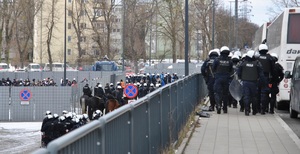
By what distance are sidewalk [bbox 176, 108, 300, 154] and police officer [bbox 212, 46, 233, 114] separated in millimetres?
762

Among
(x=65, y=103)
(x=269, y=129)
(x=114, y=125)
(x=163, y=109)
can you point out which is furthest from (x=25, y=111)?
(x=114, y=125)

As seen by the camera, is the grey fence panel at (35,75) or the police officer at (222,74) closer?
the police officer at (222,74)

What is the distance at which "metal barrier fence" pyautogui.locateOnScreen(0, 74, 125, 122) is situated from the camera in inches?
1618

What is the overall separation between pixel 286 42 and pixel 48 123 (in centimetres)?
809

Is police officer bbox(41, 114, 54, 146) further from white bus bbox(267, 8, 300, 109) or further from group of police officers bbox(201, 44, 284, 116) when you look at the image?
white bus bbox(267, 8, 300, 109)

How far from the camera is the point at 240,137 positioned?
1284cm

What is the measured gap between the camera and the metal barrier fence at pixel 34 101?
41.1 metres

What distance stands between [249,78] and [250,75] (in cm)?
15

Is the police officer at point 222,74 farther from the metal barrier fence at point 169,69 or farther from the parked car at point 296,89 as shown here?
the metal barrier fence at point 169,69

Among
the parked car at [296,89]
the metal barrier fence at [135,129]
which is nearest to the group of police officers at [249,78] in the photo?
the parked car at [296,89]

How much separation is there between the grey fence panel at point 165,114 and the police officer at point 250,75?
20.4 feet

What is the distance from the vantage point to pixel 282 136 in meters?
13.2

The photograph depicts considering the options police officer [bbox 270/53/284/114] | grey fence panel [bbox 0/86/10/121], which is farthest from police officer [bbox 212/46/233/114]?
grey fence panel [bbox 0/86/10/121]

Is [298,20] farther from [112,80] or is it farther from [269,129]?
[112,80]
